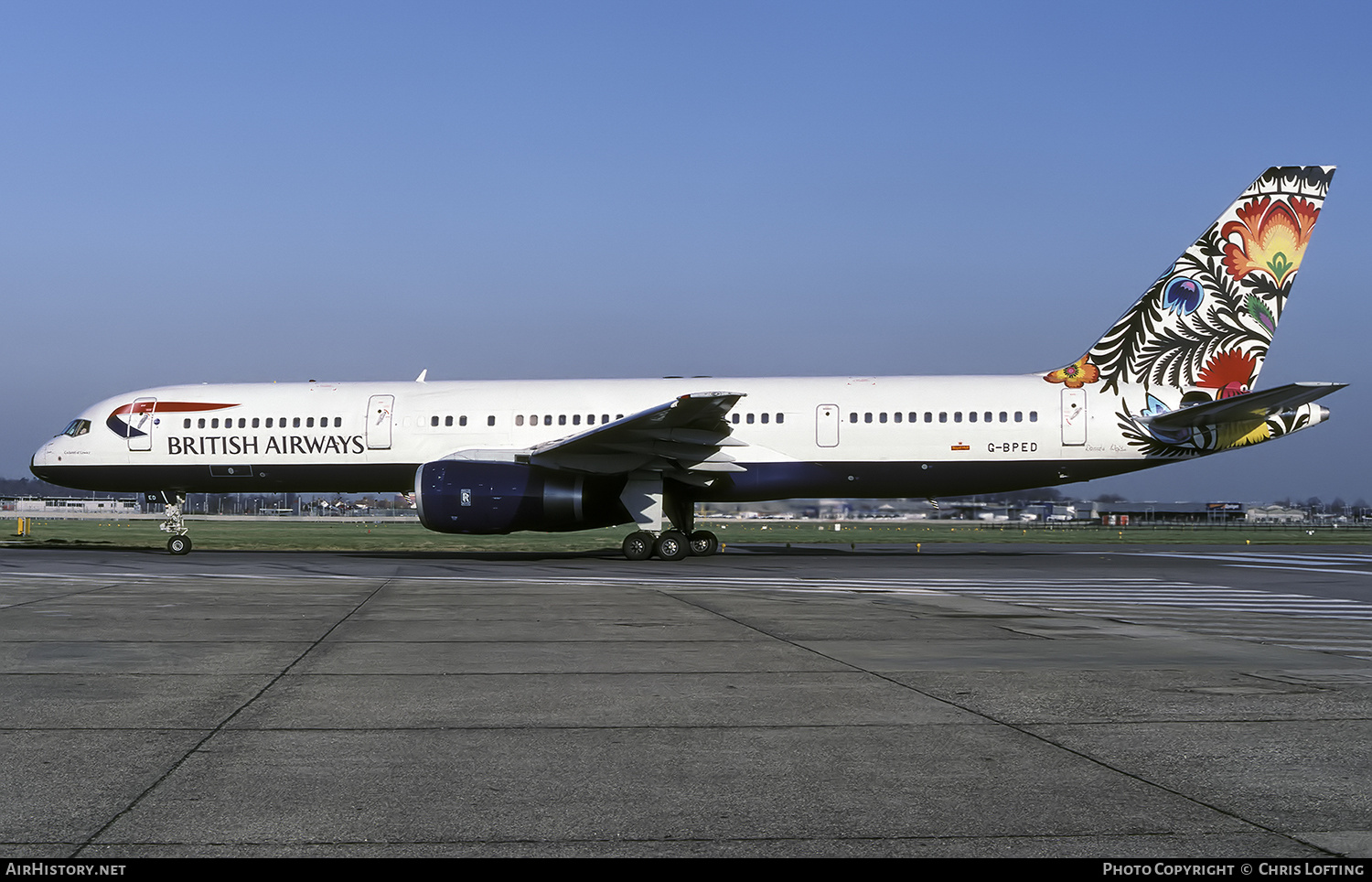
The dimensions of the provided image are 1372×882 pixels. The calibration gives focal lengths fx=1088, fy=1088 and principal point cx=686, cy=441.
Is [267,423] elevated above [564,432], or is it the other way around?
[267,423]

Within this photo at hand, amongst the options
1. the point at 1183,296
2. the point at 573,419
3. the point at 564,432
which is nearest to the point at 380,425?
the point at 564,432

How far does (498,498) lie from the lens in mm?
20938

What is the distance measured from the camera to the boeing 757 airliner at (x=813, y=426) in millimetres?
21422

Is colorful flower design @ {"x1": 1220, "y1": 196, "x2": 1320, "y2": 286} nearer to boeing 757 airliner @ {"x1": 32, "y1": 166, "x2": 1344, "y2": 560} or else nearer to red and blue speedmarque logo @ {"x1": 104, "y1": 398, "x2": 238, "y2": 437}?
boeing 757 airliner @ {"x1": 32, "y1": 166, "x2": 1344, "y2": 560}

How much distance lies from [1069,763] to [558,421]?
1943cm

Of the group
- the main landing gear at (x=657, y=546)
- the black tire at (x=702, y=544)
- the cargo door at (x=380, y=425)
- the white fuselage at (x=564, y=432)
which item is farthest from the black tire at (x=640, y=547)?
the cargo door at (x=380, y=425)

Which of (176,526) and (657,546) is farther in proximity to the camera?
(176,526)

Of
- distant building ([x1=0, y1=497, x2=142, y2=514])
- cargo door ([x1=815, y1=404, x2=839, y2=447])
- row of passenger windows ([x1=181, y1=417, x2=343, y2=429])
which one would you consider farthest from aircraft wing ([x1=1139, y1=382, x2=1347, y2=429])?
distant building ([x1=0, y1=497, x2=142, y2=514])

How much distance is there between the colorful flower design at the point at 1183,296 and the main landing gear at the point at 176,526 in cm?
2197

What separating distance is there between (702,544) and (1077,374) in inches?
347

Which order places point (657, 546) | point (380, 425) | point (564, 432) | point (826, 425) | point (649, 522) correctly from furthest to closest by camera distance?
point (380, 425) → point (564, 432) → point (826, 425) → point (657, 546) → point (649, 522)

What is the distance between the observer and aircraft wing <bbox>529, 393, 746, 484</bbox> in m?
20.5

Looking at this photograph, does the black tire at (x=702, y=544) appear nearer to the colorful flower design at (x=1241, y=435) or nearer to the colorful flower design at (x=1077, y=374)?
the colorful flower design at (x=1077, y=374)

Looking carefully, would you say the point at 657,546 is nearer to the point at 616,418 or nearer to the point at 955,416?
the point at 616,418
